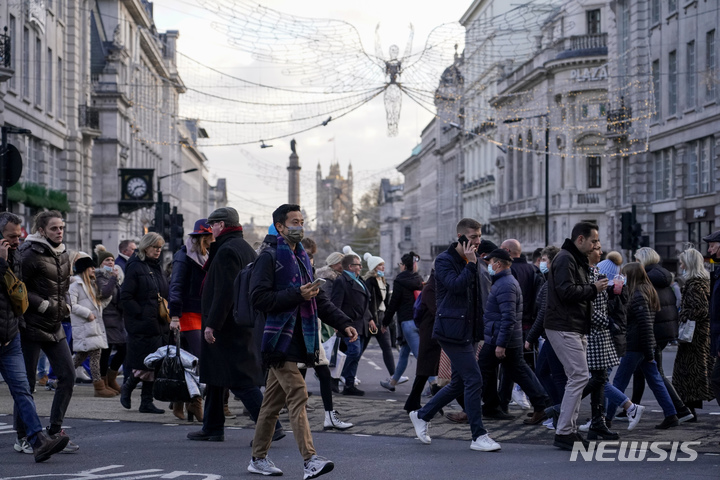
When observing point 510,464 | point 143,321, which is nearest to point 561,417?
point 510,464

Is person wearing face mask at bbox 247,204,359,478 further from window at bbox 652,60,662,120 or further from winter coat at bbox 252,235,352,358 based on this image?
window at bbox 652,60,662,120

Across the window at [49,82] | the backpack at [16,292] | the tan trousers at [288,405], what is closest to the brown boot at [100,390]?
the backpack at [16,292]

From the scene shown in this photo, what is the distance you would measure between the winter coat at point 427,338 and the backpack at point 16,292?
388 cm

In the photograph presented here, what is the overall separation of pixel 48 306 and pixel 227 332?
143 centimetres

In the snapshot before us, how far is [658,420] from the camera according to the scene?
37.6ft

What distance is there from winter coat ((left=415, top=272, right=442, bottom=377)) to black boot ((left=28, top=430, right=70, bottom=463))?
3.62 m

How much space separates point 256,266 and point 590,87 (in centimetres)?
4939

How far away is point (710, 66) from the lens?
3428 centimetres

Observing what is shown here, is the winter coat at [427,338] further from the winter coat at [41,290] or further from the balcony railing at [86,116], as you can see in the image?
the balcony railing at [86,116]

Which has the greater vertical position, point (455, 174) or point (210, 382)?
point (455, 174)

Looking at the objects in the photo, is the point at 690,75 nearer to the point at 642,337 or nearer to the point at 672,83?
the point at 672,83

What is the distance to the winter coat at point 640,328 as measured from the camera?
35.2 ft

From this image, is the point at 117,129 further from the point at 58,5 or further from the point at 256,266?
the point at 256,266

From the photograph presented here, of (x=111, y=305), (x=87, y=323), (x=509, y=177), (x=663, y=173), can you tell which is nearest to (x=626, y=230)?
(x=663, y=173)
